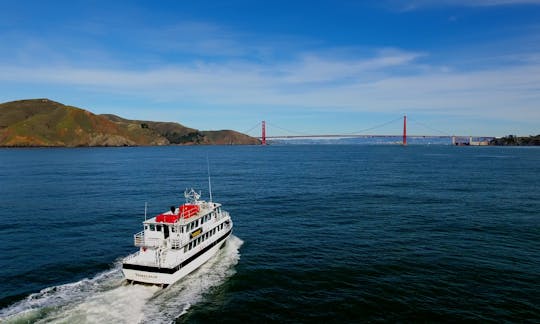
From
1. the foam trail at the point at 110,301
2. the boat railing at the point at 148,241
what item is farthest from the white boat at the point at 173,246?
the foam trail at the point at 110,301

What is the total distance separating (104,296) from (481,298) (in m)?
31.0

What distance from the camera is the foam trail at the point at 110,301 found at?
24766mm

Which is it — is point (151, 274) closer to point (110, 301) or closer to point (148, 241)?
point (110, 301)

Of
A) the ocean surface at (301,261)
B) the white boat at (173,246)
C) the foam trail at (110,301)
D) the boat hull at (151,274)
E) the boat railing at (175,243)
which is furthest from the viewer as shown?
the boat railing at (175,243)

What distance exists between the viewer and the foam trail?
24.8 metres

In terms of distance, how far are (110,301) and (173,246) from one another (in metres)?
6.98

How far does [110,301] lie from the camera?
2709 centimetres

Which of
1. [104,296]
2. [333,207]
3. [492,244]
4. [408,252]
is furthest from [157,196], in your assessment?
[492,244]

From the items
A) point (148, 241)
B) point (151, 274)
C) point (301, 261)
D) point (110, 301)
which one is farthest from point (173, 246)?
point (301, 261)

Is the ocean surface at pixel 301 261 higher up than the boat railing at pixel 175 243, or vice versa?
the boat railing at pixel 175 243

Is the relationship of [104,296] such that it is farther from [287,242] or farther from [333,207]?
[333,207]

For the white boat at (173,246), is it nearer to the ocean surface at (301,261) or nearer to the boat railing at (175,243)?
the boat railing at (175,243)

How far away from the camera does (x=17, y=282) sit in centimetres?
3070

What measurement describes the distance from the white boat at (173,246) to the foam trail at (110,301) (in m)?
1.21
